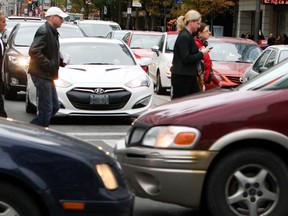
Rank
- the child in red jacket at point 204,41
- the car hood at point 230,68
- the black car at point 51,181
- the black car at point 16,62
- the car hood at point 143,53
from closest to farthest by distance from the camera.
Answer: the black car at point 51,181, the child in red jacket at point 204,41, the black car at point 16,62, the car hood at point 230,68, the car hood at point 143,53

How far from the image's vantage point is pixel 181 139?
5766 millimetres

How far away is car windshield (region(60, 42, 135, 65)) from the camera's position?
12.9 m

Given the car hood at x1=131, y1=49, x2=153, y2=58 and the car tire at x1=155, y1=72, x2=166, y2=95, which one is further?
the car hood at x1=131, y1=49, x2=153, y2=58

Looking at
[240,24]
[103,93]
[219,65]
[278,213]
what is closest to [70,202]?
[278,213]

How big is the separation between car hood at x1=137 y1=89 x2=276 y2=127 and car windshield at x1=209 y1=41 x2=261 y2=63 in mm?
10974

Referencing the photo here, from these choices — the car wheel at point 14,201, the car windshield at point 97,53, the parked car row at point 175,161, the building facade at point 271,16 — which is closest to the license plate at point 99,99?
the car windshield at point 97,53

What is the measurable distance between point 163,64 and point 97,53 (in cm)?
560

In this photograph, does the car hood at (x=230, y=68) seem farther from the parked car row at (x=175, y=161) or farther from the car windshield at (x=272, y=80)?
the parked car row at (x=175, y=161)

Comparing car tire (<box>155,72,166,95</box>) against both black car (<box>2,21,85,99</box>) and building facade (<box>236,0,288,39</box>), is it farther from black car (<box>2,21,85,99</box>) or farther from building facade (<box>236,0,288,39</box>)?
building facade (<box>236,0,288,39</box>)

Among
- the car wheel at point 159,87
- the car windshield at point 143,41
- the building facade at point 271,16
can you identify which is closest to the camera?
the car wheel at point 159,87


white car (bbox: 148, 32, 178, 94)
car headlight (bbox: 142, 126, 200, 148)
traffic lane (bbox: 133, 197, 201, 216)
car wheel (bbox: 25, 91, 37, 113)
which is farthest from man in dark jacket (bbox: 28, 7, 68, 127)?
white car (bbox: 148, 32, 178, 94)

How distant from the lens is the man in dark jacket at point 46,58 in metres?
9.47

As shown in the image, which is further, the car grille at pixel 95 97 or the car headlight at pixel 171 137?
the car grille at pixel 95 97

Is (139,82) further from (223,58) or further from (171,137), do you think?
(171,137)
